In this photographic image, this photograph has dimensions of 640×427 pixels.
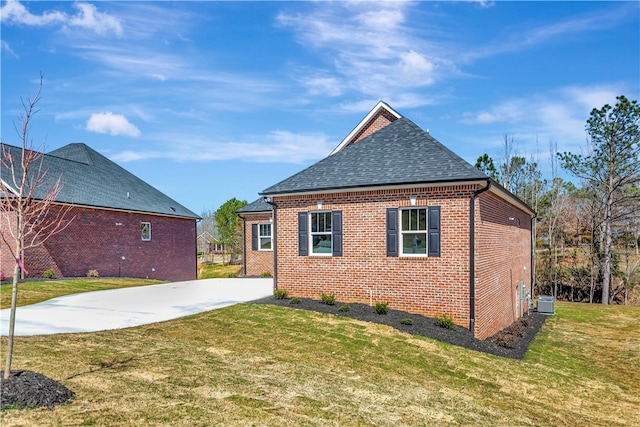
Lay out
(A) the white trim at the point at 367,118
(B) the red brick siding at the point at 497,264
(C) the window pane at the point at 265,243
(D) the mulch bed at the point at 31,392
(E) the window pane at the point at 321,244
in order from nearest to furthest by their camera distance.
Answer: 1. (D) the mulch bed at the point at 31,392
2. (B) the red brick siding at the point at 497,264
3. (E) the window pane at the point at 321,244
4. (A) the white trim at the point at 367,118
5. (C) the window pane at the point at 265,243

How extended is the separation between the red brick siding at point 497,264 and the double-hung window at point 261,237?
534 inches

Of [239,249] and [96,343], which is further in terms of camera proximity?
[239,249]

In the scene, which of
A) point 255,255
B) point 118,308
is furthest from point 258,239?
point 118,308

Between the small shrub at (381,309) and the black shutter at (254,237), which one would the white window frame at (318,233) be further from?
the black shutter at (254,237)

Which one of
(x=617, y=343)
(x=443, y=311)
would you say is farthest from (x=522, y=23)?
(x=617, y=343)

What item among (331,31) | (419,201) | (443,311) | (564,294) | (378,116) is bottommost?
(564,294)

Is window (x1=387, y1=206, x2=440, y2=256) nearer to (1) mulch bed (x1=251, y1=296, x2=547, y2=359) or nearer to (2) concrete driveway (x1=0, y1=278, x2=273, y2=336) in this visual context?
(1) mulch bed (x1=251, y1=296, x2=547, y2=359)

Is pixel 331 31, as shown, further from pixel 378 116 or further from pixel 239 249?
pixel 239 249

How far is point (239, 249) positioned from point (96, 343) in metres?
36.9

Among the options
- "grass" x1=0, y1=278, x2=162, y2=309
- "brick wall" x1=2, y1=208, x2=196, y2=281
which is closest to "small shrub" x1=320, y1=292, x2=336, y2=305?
"grass" x1=0, y1=278, x2=162, y2=309

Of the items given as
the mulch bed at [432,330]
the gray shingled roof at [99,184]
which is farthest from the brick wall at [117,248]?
the mulch bed at [432,330]

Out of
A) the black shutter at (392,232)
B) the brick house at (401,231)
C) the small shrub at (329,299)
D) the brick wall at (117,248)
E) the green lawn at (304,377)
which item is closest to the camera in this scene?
the green lawn at (304,377)

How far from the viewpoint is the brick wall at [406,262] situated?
10.8 metres

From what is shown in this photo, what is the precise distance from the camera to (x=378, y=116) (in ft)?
58.1
